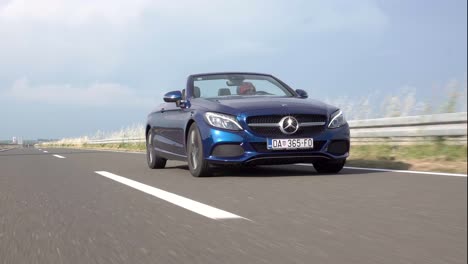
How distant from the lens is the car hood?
768cm

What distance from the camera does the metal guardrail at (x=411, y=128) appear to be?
908 centimetres

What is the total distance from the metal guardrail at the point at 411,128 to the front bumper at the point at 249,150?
7.58ft

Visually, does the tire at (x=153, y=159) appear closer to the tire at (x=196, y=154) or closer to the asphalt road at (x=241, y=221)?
the tire at (x=196, y=154)

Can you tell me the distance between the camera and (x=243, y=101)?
8086mm

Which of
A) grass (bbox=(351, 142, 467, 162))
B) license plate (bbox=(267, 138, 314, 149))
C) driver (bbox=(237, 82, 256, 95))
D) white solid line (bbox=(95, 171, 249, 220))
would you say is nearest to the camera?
white solid line (bbox=(95, 171, 249, 220))

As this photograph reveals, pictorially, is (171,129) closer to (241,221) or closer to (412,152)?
(412,152)

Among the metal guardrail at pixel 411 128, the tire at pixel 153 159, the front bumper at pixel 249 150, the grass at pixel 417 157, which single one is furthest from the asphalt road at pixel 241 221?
the tire at pixel 153 159

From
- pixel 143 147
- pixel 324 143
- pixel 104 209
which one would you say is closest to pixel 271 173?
pixel 324 143

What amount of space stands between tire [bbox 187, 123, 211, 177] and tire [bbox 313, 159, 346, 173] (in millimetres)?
1497

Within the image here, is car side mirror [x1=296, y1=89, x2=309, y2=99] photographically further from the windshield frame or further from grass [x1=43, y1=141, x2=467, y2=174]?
grass [x1=43, y1=141, x2=467, y2=174]

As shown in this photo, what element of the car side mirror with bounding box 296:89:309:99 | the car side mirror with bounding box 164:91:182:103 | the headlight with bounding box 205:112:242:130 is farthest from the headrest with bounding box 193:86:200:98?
the car side mirror with bounding box 296:89:309:99

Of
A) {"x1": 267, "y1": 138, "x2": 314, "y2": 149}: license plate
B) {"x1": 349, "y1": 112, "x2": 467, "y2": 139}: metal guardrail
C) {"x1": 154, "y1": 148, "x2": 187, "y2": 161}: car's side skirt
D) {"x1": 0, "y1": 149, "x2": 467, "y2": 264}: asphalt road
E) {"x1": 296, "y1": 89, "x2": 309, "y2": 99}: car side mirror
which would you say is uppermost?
{"x1": 296, "y1": 89, "x2": 309, "y2": 99}: car side mirror

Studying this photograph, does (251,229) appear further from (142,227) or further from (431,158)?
(431,158)

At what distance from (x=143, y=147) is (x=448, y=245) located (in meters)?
23.4
